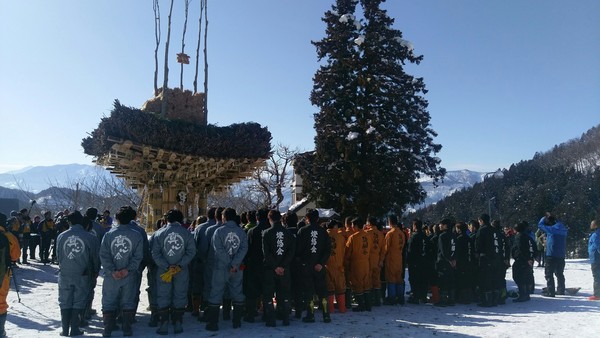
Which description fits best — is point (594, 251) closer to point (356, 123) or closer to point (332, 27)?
point (356, 123)

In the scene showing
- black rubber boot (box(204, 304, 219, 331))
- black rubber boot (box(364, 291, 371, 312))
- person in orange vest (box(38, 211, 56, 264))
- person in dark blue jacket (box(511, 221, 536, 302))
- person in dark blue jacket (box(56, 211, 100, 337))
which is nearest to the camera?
person in dark blue jacket (box(56, 211, 100, 337))

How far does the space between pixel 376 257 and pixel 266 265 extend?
3025mm

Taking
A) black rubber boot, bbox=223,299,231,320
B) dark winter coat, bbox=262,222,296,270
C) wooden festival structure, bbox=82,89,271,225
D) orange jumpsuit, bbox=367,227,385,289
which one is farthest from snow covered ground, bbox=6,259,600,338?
wooden festival structure, bbox=82,89,271,225

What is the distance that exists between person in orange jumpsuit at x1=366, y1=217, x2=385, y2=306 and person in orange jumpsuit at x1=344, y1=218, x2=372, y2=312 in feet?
0.69

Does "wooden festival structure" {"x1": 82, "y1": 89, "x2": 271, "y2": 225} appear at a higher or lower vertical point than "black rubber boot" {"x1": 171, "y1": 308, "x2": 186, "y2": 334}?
higher

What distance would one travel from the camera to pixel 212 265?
8.02 meters

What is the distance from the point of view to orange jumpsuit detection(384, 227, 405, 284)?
10406 millimetres

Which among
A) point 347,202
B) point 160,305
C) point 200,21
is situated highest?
point 200,21

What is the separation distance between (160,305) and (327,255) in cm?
306

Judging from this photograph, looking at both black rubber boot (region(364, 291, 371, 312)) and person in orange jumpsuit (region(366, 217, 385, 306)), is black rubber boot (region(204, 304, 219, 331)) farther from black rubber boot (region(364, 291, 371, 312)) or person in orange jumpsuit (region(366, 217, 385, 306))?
person in orange jumpsuit (region(366, 217, 385, 306))

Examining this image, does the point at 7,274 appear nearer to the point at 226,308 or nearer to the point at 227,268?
the point at 227,268

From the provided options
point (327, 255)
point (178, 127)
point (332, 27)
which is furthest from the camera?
point (332, 27)

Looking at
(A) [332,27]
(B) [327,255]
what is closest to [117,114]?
(B) [327,255]

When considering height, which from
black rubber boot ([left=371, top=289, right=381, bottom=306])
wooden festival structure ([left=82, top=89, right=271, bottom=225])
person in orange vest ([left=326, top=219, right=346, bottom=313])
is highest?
wooden festival structure ([left=82, top=89, right=271, bottom=225])
